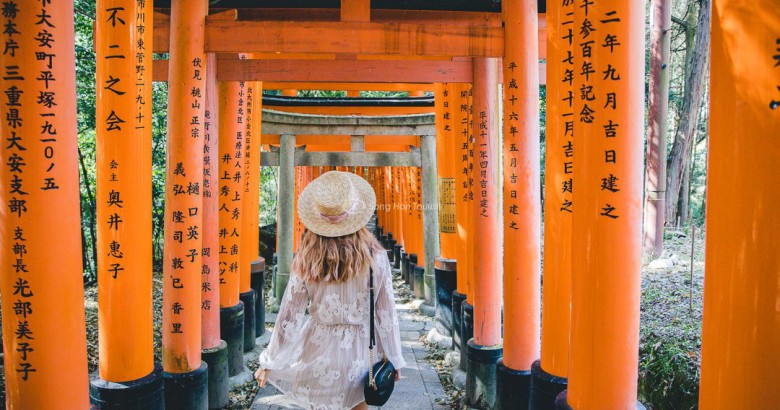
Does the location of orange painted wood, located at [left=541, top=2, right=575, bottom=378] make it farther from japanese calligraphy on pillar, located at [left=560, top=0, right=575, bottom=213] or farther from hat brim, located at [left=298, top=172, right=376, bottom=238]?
hat brim, located at [left=298, top=172, right=376, bottom=238]

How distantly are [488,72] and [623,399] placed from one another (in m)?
3.12

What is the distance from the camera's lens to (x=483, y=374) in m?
4.41

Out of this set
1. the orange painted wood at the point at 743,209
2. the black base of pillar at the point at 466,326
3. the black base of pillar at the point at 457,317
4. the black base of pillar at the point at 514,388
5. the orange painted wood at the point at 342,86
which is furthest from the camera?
the orange painted wood at the point at 342,86

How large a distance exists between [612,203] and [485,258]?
235 cm

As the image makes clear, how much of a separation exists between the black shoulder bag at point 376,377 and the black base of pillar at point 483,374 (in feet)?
6.56

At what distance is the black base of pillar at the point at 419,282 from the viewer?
9666 millimetres

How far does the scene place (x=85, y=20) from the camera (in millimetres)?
7848

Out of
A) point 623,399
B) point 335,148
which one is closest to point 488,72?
point 623,399

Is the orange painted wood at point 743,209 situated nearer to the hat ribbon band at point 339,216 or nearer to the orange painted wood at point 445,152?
the hat ribbon band at point 339,216

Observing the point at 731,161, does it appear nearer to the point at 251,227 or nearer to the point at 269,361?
the point at 269,361

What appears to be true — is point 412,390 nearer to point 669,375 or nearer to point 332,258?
point 669,375

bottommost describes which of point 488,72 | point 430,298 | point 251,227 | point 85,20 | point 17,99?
point 430,298

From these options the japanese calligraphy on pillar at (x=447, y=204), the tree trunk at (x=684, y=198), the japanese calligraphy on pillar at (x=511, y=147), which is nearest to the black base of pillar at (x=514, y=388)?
the japanese calligraphy on pillar at (x=511, y=147)

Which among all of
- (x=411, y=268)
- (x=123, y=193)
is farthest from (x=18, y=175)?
(x=411, y=268)
